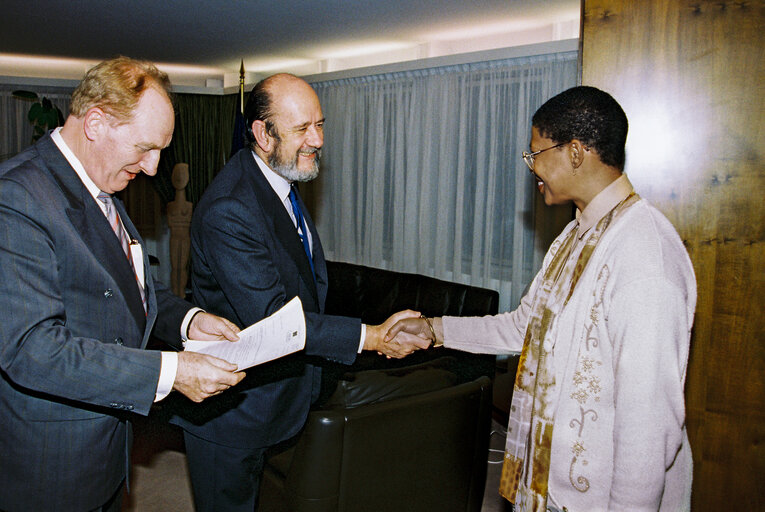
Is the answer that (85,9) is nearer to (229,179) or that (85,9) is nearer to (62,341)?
(229,179)

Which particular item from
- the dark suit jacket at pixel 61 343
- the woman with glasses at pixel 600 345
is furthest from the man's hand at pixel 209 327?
the woman with glasses at pixel 600 345

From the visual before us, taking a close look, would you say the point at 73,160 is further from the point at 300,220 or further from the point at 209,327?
the point at 300,220

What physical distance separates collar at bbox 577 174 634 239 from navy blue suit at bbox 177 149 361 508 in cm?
93

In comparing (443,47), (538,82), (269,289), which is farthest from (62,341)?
(443,47)

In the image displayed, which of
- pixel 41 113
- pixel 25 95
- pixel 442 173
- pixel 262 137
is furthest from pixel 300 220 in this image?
pixel 25 95

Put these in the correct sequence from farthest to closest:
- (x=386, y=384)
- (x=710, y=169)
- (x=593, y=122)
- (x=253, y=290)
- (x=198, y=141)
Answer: (x=198, y=141), (x=386, y=384), (x=710, y=169), (x=253, y=290), (x=593, y=122)

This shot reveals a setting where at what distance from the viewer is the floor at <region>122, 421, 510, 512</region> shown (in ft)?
10.4

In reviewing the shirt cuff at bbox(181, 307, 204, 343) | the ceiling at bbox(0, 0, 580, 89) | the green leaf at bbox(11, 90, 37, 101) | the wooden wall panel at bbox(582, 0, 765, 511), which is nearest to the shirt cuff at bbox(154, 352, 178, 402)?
the shirt cuff at bbox(181, 307, 204, 343)

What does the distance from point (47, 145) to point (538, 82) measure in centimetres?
389

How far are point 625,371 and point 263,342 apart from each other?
3.01ft

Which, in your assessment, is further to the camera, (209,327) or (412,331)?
(412,331)

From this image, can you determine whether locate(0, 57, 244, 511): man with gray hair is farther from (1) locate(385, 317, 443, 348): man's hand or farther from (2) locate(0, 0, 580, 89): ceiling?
(2) locate(0, 0, 580, 89): ceiling

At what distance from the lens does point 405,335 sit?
232 centimetres

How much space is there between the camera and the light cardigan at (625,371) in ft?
Answer: 4.25
